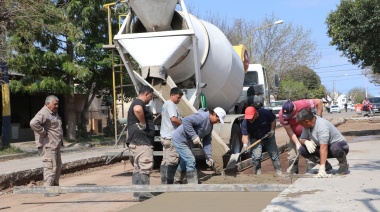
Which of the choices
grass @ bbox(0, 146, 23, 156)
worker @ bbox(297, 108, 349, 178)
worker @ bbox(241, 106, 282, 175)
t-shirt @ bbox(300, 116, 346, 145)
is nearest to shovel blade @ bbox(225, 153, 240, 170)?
worker @ bbox(241, 106, 282, 175)

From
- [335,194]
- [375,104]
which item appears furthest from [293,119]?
[375,104]

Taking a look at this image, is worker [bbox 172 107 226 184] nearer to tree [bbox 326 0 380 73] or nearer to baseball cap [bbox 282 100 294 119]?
baseball cap [bbox 282 100 294 119]

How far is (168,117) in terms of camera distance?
898cm

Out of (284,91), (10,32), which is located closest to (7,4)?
(10,32)

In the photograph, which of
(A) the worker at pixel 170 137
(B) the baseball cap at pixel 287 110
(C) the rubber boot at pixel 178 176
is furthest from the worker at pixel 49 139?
(B) the baseball cap at pixel 287 110

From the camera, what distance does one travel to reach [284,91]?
172 feet

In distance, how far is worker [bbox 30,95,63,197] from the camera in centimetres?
876

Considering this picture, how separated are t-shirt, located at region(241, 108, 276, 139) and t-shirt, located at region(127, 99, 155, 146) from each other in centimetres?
241

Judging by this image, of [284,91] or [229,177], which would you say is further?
[284,91]

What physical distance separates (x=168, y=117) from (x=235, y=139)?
124 inches

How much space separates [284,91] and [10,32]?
3765cm

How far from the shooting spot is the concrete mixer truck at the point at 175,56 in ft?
32.9

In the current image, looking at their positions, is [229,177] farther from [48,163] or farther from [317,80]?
[317,80]

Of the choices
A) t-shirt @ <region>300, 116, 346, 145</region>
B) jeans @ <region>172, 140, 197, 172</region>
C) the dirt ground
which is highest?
t-shirt @ <region>300, 116, 346, 145</region>
